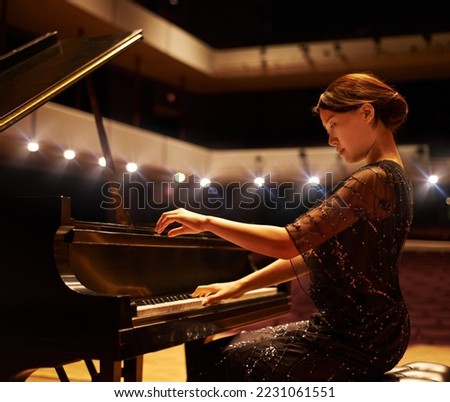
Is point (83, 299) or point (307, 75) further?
point (307, 75)

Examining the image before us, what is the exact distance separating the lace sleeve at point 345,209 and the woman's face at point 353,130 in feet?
0.42

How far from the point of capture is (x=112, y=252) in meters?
2.21

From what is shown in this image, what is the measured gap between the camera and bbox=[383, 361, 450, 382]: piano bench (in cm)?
188

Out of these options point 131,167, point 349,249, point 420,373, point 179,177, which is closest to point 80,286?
point 349,249

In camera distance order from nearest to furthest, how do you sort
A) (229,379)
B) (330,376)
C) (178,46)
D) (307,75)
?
(330,376)
(229,379)
(178,46)
(307,75)

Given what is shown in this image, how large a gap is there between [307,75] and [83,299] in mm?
13917

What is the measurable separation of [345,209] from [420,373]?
0.71 meters

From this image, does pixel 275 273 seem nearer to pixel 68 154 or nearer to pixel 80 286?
pixel 80 286

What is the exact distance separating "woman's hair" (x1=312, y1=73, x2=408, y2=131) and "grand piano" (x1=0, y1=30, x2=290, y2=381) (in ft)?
2.79

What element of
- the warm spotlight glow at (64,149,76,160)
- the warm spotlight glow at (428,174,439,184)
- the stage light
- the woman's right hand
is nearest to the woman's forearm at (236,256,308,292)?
the woman's right hand

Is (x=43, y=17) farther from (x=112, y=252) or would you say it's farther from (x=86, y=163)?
(x=112, y=252)

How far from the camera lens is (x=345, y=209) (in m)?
1.70

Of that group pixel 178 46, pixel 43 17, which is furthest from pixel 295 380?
pixel 178 46

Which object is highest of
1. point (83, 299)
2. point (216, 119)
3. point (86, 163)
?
point (216, 119)
